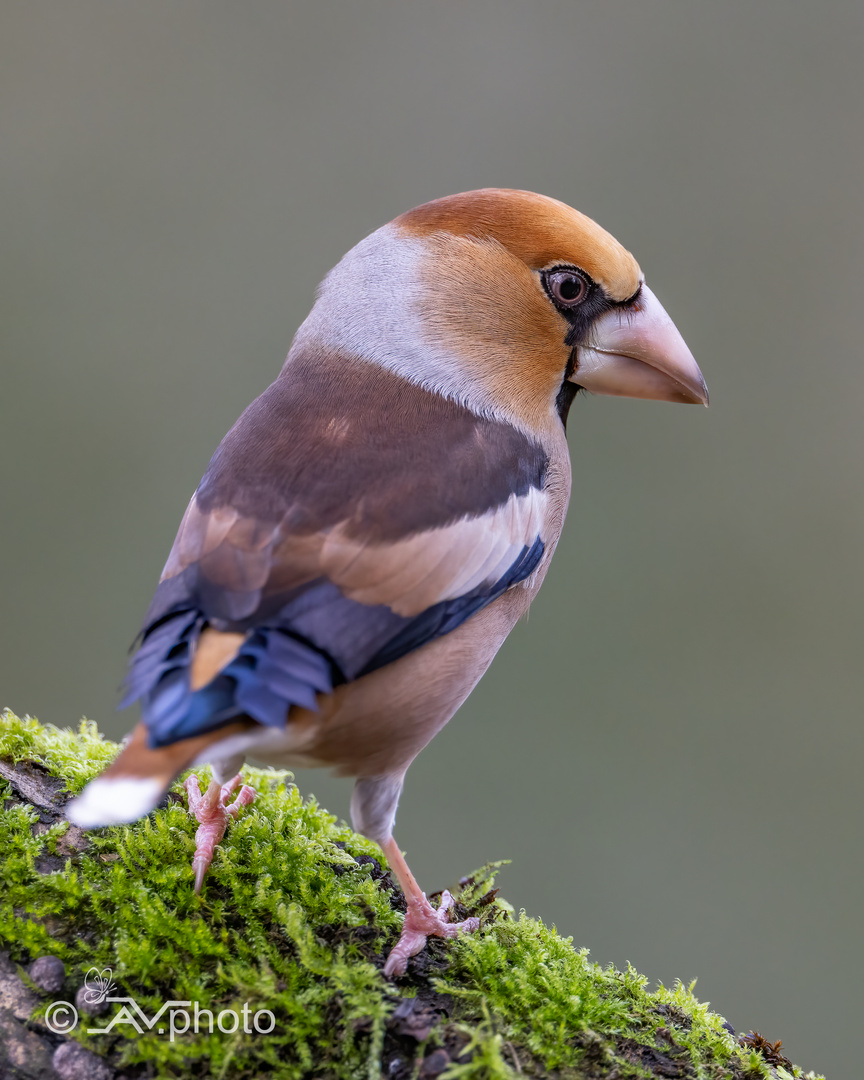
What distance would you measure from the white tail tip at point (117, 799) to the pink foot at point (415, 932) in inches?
35.0

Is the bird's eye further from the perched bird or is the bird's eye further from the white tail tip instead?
the white tail tip

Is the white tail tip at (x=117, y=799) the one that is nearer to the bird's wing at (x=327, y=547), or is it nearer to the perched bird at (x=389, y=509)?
the perched bird at (x=389, y=509)

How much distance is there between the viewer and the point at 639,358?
3207mm

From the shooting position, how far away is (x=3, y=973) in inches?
86.4

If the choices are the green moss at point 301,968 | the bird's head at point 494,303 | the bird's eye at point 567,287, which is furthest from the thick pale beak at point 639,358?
the green moss at point 301,968

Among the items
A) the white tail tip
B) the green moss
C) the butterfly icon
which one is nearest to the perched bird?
the white tail tip

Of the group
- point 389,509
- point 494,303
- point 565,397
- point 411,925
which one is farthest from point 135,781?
point 565,397

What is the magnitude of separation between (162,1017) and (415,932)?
0.68m

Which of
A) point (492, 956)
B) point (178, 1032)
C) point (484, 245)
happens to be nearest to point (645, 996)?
point (492, 956)

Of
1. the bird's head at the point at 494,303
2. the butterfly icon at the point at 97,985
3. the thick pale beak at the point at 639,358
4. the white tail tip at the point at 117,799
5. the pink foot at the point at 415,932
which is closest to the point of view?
the white tail tip at the point at 117,799

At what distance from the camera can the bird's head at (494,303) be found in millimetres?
2924

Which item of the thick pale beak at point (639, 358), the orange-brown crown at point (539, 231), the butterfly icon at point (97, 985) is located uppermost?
the orange-brown crown at point (539, 231)

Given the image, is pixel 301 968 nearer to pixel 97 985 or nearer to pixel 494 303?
pixel 97 985

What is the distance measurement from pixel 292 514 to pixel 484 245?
126 centimetres
